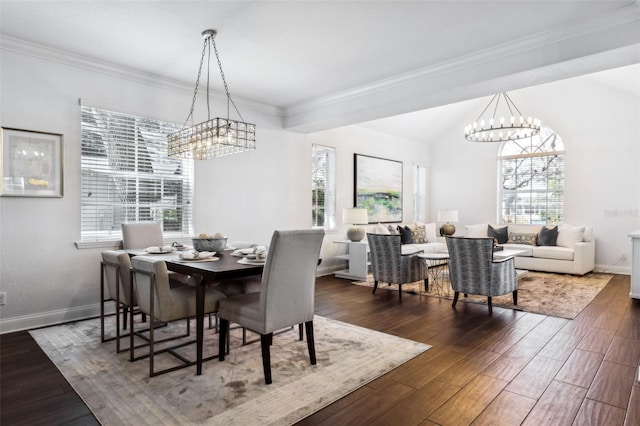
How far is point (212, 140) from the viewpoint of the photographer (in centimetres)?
324

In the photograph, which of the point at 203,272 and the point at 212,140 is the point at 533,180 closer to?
the point at 212,140

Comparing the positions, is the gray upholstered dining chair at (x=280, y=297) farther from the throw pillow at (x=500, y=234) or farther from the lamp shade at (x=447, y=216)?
the throw pillow at (x=500, y=234)

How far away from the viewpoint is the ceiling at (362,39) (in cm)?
301

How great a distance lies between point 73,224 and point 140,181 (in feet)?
2.70

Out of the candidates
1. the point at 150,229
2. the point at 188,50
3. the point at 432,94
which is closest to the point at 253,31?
the point at 188,50

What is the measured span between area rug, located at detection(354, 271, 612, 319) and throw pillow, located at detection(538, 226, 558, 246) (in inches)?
27.0

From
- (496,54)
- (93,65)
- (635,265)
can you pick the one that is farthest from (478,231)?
(93,65)

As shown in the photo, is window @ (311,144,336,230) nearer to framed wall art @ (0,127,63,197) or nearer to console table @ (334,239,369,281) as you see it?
console table @ (334,239,369,281)

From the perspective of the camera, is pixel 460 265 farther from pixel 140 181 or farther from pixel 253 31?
pixel 140 181

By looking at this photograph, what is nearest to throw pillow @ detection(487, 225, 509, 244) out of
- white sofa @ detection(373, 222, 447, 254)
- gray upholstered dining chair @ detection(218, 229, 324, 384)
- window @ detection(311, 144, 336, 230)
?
white sofa @ detection(373, 222, 447, 254)

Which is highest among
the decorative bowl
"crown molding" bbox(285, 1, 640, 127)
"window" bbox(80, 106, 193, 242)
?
"crown molding" bbox(285, 1, 640, 127)

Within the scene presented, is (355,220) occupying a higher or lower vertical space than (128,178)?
lower

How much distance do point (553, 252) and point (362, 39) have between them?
17.5 ft

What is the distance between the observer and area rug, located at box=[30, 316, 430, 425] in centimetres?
211
